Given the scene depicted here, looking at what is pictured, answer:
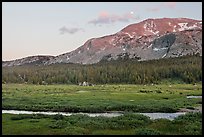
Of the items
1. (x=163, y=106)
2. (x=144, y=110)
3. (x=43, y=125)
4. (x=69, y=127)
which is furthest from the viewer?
(x=163, y=106)

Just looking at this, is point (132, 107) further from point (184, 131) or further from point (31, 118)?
point (184, 131)

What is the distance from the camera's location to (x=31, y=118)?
156ft

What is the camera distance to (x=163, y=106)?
225 feet

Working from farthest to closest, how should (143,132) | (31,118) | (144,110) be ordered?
(144,110) < (31,118) < (143,132)

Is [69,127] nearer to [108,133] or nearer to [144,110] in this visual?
[108,133]

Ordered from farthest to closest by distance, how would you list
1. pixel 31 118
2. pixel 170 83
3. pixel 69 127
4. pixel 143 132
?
pixel 170 83 → pixel 31 118 → pixel 69 127 → pixel 143 132

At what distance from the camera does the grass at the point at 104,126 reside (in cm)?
3525

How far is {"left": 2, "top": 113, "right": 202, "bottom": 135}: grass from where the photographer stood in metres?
35.2

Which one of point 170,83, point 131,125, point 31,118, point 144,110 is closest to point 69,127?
point 131,125

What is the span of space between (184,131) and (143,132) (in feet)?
15.7

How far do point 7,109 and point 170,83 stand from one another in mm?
140072

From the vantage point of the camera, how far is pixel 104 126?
39.3 m

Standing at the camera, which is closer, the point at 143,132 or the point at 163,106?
the point at 143,132

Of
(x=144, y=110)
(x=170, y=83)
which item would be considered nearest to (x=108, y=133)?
(x=144, y=110)
